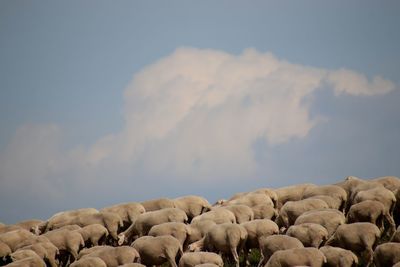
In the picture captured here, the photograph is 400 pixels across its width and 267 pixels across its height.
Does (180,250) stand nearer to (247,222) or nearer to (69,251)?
(247,222)

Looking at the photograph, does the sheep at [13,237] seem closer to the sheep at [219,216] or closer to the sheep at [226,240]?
the sheep at [219,216]

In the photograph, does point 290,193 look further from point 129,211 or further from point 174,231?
point 174,231

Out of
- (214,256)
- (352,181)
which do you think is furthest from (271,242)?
(352,181)

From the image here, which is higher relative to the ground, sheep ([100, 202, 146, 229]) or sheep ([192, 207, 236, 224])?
sheep ([100, 202, 146, 229])

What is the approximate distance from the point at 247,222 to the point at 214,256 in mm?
3364

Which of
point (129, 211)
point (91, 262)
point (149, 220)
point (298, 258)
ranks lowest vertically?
point (298, 258)

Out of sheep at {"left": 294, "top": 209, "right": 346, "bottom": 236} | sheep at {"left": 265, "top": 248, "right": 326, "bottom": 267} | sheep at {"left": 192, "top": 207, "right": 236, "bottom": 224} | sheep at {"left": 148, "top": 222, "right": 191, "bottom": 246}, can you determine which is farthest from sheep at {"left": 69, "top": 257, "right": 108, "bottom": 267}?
sheep at {"left": 294, "top": 209, "right": 346, "bottom": 236}

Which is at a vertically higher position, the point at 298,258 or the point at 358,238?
the point at 358,238

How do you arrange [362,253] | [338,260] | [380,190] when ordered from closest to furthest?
[338,260]
[362,253]
[380,190]

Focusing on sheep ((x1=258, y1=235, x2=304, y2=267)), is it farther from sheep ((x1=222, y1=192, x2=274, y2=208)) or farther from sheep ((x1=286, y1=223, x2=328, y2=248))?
sheep ((x1=222, y1=192, x2=274, y2=208))

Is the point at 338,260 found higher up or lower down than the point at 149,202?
lower down

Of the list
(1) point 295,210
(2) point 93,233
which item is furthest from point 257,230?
(2) point 93,233

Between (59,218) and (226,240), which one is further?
(59,218)

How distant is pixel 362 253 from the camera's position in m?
26.5
